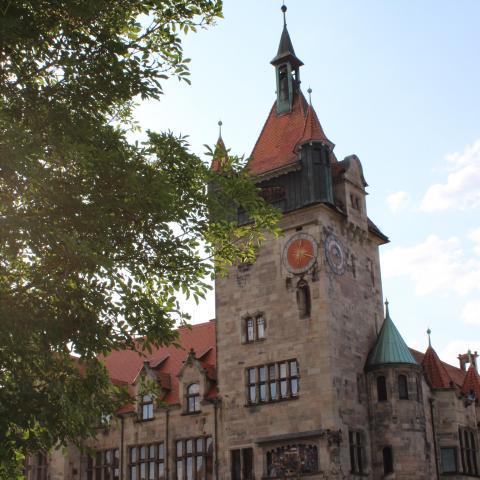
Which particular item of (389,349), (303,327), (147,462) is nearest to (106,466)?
(147,462)

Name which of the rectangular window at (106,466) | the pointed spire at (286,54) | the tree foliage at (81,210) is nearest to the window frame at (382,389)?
the rectangular window at (106,466)

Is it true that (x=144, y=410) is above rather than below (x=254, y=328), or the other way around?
below

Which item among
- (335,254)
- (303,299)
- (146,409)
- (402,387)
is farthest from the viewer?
(146,409)

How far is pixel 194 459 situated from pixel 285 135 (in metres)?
15.3

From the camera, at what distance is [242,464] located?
33562 millimetres

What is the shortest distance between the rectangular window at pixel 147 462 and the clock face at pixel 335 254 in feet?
36.6

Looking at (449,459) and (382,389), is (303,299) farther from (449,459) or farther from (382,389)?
(449,459)

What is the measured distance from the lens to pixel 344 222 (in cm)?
3616

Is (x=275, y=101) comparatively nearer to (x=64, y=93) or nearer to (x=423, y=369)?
(x=423, y=369)

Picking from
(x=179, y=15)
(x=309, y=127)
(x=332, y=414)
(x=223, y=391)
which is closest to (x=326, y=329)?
(x=332, y=414)

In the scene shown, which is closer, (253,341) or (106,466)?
(253,341)

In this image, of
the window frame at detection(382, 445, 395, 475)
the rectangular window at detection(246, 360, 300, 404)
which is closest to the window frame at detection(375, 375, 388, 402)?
the window frame at detection(382, 445, 395, 475)

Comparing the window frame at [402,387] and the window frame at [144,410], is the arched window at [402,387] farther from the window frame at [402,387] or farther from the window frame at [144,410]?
the window frame at [144,410]

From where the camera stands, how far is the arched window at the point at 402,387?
33.8 metres
